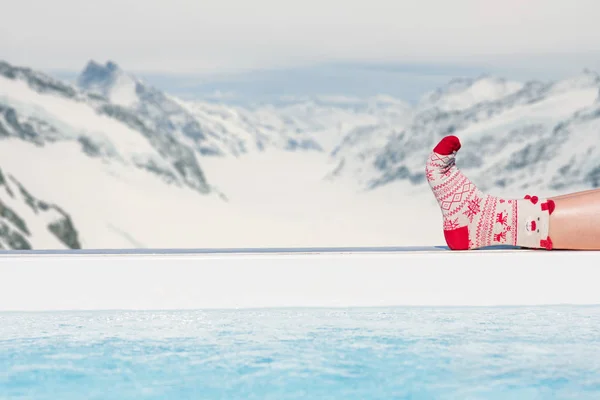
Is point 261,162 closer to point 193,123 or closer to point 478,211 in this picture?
point 193,123

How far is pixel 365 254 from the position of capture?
5.62ft

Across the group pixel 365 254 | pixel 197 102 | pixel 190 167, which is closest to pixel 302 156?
pixel 190 167

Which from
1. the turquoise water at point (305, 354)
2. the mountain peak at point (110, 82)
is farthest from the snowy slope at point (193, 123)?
the turquoise water at point (305, 354)

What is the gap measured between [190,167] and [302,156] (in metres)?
4.46

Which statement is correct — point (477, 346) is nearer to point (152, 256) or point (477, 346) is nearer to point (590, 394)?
point (590, 394)

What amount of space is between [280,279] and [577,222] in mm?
744

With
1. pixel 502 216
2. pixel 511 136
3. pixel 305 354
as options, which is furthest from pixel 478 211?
pixel 511 136

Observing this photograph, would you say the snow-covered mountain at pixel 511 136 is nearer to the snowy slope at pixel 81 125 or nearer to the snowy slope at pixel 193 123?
the snowy slope at pixel 193 123

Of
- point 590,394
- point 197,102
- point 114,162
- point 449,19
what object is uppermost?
point 197,102

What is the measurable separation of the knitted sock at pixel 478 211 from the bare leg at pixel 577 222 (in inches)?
0.8

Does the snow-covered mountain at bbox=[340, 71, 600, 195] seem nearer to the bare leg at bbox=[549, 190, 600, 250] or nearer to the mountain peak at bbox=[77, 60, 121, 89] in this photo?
the mountain peak at bbox=[77, 60, 121, 89]

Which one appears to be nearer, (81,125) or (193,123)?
(81,125)

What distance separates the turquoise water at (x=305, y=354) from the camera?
1217 mm

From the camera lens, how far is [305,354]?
1402 millimetres
